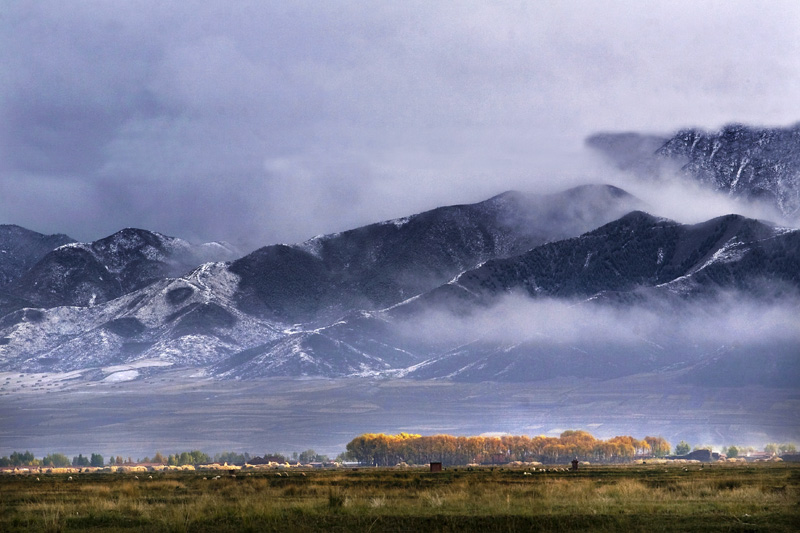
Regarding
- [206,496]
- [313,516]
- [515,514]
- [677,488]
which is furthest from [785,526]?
[206,496]

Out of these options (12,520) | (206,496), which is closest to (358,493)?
(206,496)

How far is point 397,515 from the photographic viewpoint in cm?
5569

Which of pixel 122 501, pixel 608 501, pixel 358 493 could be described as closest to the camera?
pixel 608 501

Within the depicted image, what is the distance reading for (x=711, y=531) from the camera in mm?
50156

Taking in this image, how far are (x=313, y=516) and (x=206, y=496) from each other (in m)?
16.3

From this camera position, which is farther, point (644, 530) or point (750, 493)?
point (750, 493)

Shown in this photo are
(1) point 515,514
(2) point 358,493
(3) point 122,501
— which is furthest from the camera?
(2) point 358,493

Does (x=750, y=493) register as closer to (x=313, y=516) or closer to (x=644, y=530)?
(x=644, y=530)

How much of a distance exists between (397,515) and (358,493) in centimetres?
2083

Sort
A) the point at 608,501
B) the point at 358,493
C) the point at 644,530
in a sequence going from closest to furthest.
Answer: the point at 644,530
the point at 608,501
the point at 358,493

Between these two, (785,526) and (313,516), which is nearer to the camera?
(785,526)

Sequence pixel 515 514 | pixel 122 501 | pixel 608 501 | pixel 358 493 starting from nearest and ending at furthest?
1. pixel 515 514
2. pixel 608 501
3. pixel 122 501
4. pixel 358 493

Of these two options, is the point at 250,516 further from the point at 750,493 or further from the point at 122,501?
the point at 750,493

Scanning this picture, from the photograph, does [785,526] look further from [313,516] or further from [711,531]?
[313,516]
